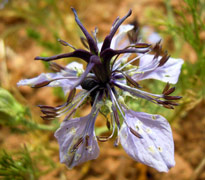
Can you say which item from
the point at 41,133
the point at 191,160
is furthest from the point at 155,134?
the point at 41,133

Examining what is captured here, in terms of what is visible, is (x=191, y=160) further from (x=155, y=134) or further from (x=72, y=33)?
(x=72, y=33)

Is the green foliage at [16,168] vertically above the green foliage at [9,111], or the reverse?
the green foliage at [9,111]

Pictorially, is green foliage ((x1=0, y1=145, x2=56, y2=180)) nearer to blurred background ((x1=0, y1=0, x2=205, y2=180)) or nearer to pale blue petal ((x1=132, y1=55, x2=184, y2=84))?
blurred background ((x1=0, y1=0, x2=205, y2=180))

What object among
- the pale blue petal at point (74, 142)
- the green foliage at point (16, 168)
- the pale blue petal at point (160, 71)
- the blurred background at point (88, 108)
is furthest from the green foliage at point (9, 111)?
the pale blue petal at point (160, 71)

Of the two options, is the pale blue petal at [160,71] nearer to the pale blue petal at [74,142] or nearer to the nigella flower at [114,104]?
the nigella flower at [114,104]

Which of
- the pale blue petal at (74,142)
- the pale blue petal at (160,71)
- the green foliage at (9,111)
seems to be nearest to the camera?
the pale blue petal at (74,142)
